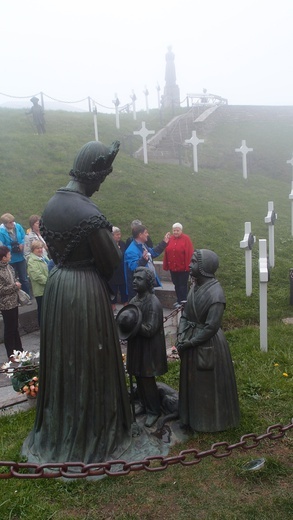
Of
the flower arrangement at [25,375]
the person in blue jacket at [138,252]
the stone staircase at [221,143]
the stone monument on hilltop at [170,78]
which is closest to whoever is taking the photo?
the flower arrangement at [25,375]

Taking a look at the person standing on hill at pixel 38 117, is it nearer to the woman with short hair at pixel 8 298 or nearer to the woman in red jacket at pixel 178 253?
the woman in red jacket at pixel 178 253

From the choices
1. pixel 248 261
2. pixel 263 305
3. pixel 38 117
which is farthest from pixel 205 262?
pixel 38 117

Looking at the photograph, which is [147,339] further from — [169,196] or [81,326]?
[169,196]

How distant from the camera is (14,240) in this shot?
27.4 feet

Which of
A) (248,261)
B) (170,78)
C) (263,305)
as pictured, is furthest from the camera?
(170,78)

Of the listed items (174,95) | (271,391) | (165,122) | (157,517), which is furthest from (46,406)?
(174,95)

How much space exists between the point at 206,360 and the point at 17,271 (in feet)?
17.5

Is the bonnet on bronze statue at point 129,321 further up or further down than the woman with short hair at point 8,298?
further up

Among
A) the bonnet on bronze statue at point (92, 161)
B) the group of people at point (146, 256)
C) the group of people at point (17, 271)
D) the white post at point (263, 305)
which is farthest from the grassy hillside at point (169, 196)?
the bonnet on bronze statue at point (92, 161)

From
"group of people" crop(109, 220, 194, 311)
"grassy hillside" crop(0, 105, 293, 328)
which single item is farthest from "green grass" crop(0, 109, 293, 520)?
"group of people" crop(109, 220, 194, 311)

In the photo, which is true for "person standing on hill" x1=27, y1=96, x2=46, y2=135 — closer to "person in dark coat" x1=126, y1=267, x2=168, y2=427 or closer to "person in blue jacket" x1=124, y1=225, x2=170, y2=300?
"person in blue jacket" x1=124, y1=225, x2=170, y2=300

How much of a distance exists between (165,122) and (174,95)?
1560cm

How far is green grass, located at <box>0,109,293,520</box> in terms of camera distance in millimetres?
3643

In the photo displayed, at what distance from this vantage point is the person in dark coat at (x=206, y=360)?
4289 mm
